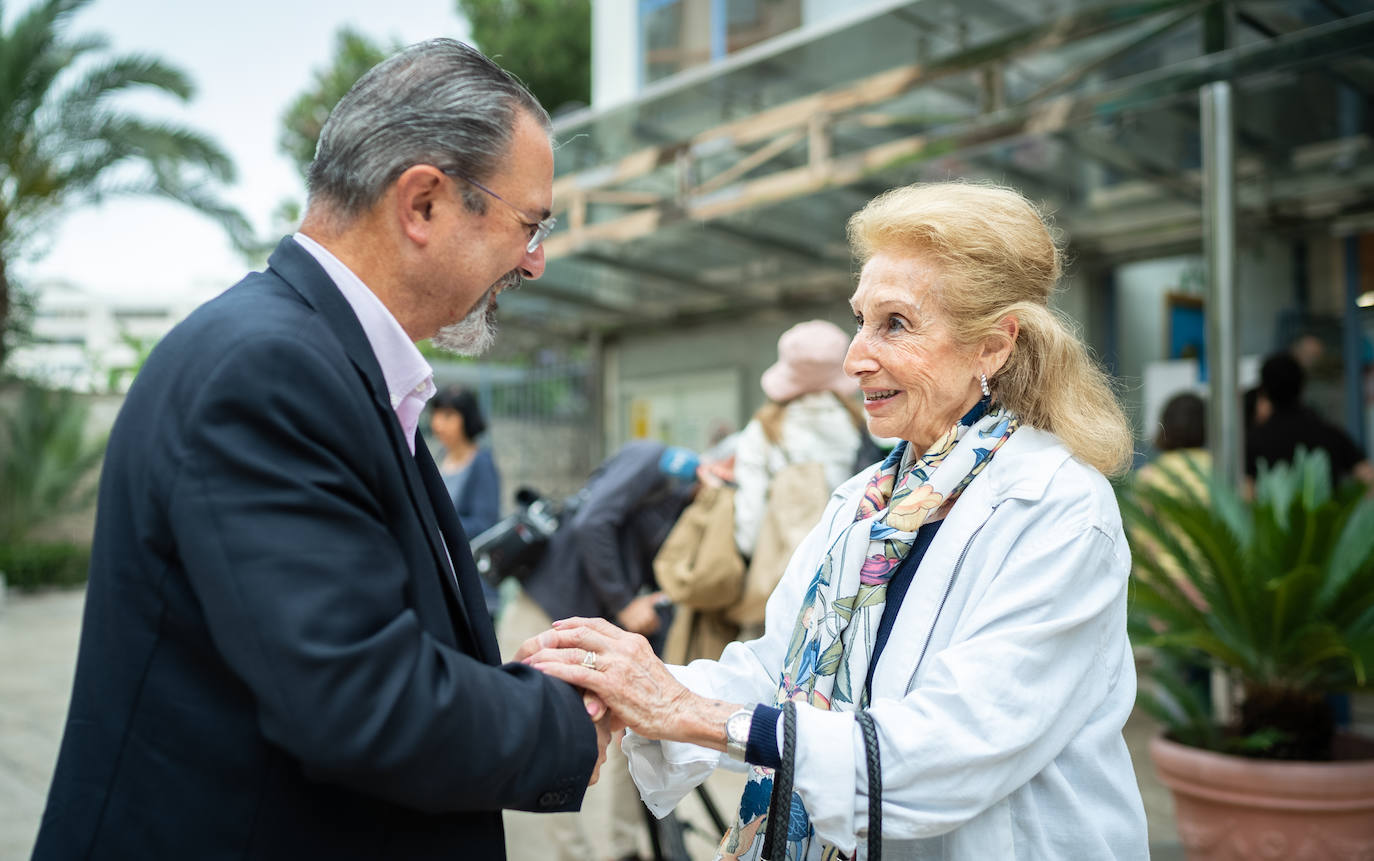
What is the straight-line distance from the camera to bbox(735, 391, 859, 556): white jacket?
13.0ft

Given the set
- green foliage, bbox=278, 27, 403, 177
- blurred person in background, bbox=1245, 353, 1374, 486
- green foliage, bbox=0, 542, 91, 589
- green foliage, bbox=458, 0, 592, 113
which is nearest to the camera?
blurred person in background, bbox=1245, 353, 1374, 486

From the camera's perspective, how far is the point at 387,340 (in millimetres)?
1512

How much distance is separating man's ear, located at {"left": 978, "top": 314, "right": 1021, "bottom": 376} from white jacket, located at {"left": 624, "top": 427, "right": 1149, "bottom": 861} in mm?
147

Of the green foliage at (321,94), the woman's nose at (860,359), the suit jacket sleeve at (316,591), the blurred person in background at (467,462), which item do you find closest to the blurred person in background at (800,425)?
the blurred person in background at (467,462)

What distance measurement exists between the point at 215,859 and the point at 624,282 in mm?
10002

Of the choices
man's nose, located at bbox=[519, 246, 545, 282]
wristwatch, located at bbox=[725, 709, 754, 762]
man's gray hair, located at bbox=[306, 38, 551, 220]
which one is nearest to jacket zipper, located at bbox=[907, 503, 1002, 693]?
wristwatch, located at bbox=[725, 709, 754, 762]

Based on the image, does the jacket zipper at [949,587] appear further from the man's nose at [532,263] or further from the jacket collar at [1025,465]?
the man's nose at [532,263]

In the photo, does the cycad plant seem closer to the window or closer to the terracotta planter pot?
the terracotta planter pot

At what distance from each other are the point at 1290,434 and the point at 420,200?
216 inches

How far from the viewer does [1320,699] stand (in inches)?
144

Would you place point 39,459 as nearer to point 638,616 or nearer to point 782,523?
point 638,616

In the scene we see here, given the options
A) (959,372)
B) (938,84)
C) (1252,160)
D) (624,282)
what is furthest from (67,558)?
(959,372)

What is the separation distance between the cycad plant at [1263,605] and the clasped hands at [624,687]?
251 centimetres

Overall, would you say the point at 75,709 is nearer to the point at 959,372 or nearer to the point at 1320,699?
the point at 959,372
